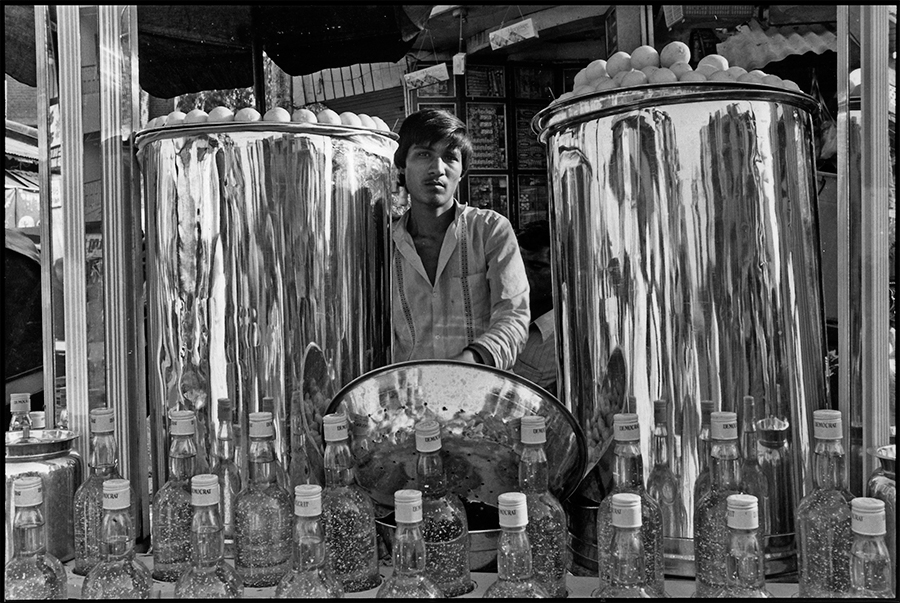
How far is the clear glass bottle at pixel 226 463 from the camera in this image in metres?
1.37

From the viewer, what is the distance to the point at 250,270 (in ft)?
4.50

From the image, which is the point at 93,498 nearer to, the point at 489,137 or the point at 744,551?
the point at 744,551

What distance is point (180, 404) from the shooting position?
4.58 ft

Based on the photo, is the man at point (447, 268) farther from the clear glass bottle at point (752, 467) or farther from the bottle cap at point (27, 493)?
the bottle cap at point (27, 493)

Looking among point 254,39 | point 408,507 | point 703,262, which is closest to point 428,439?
point 408,507

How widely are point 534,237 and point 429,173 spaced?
304 millimetres

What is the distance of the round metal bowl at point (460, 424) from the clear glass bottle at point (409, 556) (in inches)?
11.8

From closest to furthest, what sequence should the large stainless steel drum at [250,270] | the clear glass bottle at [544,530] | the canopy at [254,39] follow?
the clear glass bottle at [544,530] → the large stainless steel drum at [250,270] → the canopy at [254,39]

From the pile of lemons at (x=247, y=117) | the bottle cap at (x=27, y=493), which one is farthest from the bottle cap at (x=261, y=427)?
the pile of lemons at (x=247, y=117)

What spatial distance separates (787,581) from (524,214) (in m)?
1.02

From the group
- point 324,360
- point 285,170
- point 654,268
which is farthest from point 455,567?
point 285,170

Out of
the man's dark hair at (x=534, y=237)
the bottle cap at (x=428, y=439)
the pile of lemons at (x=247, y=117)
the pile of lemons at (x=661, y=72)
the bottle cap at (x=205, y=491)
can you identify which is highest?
the pile of lemons at (x=661, y=72)

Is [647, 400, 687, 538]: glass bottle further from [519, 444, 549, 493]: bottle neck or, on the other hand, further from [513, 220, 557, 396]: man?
[513, 220, 557, 396]: man

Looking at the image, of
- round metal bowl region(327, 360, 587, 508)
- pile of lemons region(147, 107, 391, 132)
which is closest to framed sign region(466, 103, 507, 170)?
pile of lemons region(147, 107, 391, 132)
